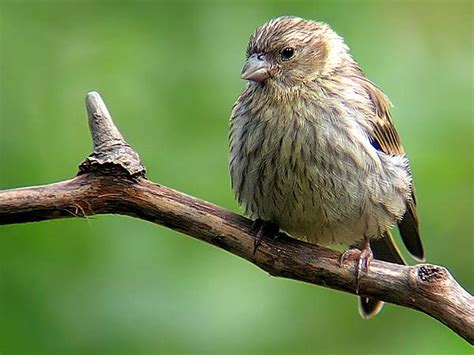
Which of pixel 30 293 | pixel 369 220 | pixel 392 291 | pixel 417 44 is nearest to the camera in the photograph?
pixel 392 291

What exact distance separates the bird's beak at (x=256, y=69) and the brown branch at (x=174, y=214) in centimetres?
50

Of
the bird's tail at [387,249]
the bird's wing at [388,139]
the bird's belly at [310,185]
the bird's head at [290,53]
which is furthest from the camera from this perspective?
the bird's tail at [387,249]

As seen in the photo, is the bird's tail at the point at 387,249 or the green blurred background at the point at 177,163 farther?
the bird's tail at the point at 387,249

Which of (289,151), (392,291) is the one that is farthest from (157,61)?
(392,291)

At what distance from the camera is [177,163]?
4297mm

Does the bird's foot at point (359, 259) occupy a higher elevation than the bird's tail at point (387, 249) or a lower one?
lower

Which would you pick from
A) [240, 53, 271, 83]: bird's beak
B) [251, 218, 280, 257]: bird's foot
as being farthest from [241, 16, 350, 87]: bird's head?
[251, 218, 280, 257]: bird's foot

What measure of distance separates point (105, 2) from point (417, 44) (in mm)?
1148

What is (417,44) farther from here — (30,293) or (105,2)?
(30,293)

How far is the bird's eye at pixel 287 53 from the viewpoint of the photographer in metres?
4.36

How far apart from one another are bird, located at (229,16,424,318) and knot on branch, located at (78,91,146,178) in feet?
1.80

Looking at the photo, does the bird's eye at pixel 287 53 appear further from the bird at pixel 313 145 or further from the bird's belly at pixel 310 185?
the bird's belly at pixel 310 185

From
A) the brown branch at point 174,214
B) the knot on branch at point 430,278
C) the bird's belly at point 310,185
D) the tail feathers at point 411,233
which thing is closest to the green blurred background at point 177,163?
the tail feathers at point 411,233

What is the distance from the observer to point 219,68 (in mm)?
4547
